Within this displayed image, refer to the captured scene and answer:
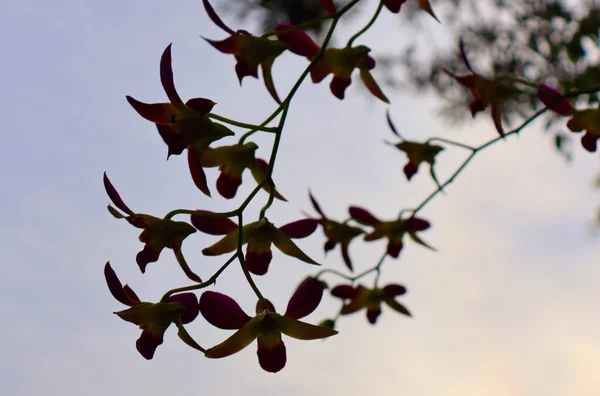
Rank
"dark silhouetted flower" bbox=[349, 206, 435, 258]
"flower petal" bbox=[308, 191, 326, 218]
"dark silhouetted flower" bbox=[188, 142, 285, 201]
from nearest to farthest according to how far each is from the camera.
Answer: "dark silhouetted flower" bbox=[188, 142, 285, 201]
"flower petal" bbox=[308, 191, 326, 218]
"dark silhouetted flower" bbox=[349, 206, 435, 258]

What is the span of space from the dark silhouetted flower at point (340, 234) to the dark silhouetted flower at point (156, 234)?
45cm

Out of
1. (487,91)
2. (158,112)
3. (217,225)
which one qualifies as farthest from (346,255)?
(158,112)

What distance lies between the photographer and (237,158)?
617 mm

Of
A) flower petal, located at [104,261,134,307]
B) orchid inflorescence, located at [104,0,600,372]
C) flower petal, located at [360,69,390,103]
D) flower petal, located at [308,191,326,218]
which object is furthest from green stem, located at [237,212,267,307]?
flower petal, located at [308,191,326,218]

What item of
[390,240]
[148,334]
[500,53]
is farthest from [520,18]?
[148,334]

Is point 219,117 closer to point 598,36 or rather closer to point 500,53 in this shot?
point 598,36

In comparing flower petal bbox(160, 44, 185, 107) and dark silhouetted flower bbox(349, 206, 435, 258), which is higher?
dark silhouetted flower bbox(349, 206, 435, 258)

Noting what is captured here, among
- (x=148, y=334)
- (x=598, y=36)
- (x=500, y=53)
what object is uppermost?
(x=500, y=53)

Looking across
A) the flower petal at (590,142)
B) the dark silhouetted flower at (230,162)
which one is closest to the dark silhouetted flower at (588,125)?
the flower petal at (590,142)

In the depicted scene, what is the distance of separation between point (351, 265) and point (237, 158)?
1.41ft

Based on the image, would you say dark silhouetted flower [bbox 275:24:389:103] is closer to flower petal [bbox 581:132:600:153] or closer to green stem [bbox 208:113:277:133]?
green stem [bbox 208:113:277:133]

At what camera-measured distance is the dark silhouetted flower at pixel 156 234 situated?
0.56 metres

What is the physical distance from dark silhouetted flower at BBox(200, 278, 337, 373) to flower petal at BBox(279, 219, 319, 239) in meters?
0.11

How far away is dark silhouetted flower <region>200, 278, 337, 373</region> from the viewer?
0.54 m
